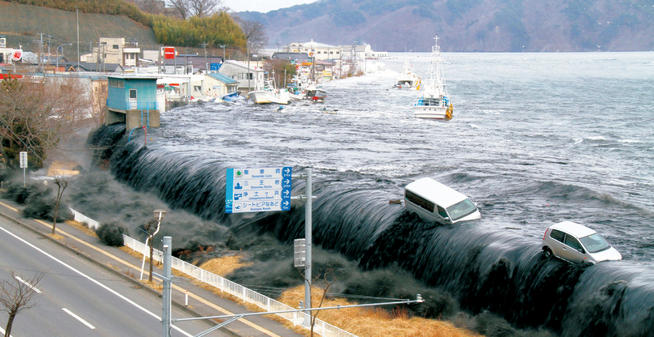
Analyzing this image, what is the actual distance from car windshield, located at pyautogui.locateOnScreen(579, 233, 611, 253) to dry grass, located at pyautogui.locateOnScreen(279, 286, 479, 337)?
199 inches

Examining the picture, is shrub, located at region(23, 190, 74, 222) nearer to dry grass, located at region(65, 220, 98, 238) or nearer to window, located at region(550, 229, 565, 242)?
dry grass, located at region(65, 220, 98, 238)

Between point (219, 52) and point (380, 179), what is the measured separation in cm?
12492

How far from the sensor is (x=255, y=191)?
2520 cm

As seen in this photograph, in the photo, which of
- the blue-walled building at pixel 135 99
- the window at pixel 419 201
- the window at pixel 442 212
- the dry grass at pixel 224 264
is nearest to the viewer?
the window at pixel 442 212

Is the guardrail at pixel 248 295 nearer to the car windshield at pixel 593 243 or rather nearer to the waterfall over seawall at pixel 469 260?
the waterfall over seawall at pixel 469 260

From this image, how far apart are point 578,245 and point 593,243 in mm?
709

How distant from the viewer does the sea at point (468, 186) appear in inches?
986

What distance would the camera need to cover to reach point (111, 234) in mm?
34906

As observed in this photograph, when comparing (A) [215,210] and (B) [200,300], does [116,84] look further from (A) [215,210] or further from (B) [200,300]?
(B) [200,300]

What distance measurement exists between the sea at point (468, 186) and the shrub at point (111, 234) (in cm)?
599

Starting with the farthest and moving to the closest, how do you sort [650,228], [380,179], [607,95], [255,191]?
[607,95], [380,179], [650,228], [255,191]

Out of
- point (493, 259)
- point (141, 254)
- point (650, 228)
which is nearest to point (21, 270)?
point (141, 254)

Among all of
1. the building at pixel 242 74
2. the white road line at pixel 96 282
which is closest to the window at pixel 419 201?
the white road line at pixel 96 282

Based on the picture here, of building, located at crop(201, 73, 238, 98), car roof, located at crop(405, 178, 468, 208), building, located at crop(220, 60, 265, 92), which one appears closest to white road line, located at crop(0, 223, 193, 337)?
car roof, located at crop(405, 178, 468, 208)
